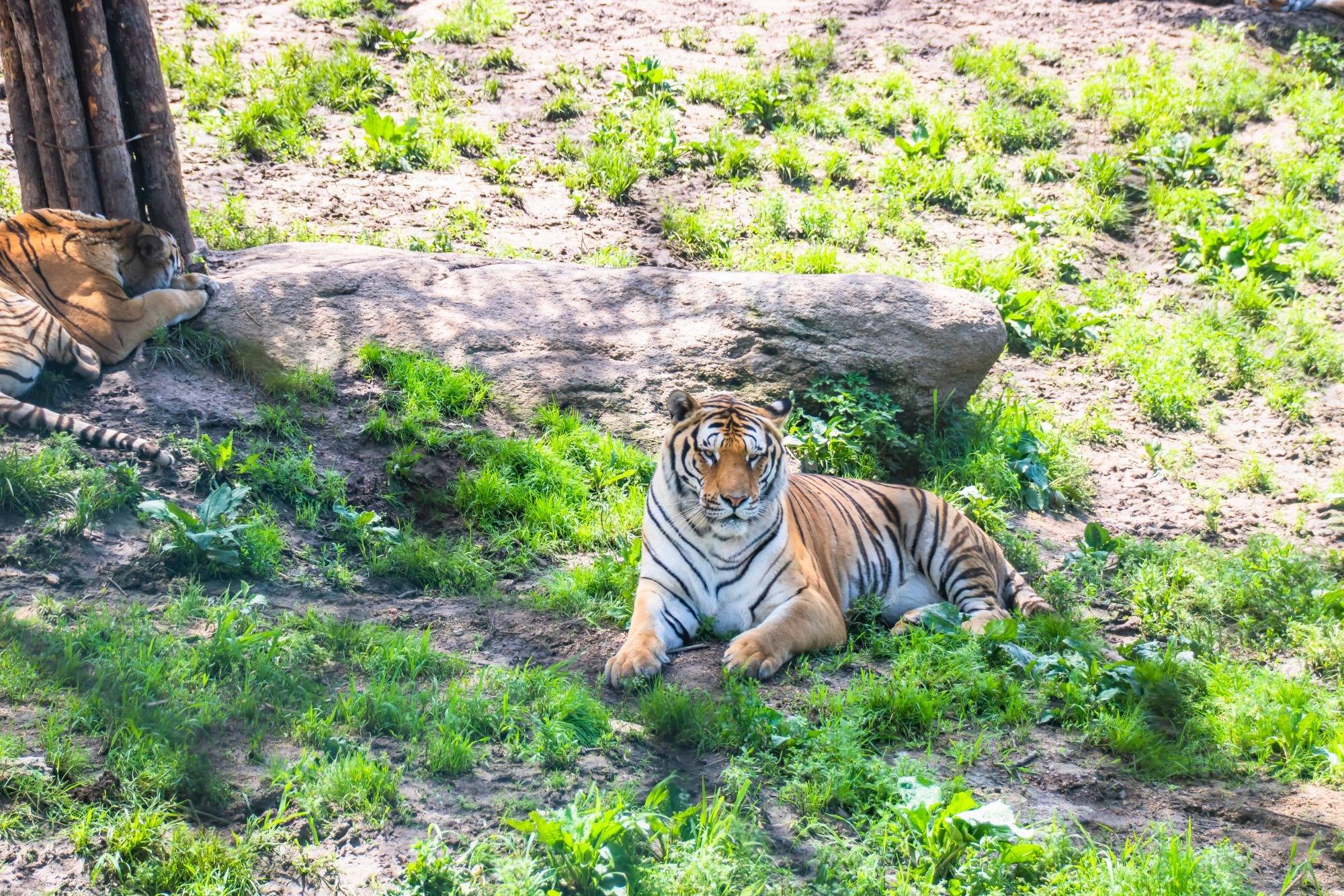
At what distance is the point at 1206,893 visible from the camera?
11.6 ft

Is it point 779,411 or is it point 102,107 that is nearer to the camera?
point 779,411

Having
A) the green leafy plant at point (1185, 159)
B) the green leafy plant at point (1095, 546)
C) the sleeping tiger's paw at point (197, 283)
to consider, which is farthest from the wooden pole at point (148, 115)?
the green leafy plant at point (1185, 159)

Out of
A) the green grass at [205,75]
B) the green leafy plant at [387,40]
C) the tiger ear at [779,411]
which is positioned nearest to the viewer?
the tiger ear at [779,411]

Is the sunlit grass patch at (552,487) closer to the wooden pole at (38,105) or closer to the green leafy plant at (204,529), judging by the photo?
the green leafy plant at (204,529)

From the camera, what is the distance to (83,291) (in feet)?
21.3

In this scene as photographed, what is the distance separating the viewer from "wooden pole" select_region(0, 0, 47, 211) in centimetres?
664

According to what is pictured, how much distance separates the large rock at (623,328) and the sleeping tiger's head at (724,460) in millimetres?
1481

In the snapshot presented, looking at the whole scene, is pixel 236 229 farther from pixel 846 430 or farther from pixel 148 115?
pixel 846 430

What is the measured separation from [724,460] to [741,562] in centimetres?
49

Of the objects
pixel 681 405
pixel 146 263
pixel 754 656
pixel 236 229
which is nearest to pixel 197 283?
pixel 146 263

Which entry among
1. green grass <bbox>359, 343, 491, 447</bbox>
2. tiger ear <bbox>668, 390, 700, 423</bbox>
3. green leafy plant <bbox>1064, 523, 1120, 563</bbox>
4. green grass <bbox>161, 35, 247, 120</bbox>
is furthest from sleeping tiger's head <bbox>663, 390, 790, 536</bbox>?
green grass <bbox>161, 35, 247, 120</bbox>

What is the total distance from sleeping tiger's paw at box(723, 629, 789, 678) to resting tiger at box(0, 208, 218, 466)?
387 centimetres

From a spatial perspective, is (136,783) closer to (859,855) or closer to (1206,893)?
(859,855)

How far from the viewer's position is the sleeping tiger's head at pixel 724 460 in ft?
16.9
